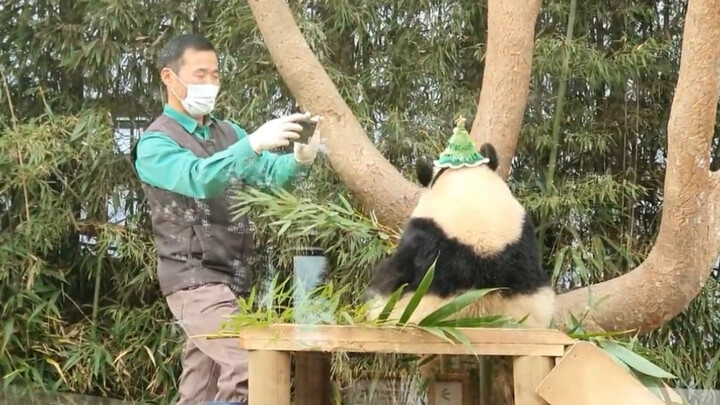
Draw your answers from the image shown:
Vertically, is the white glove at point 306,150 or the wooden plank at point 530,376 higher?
the white glove at point 306,150

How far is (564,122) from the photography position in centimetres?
294

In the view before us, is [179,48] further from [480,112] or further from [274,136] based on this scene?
[480,112]

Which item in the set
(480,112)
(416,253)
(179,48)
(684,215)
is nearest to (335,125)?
(480,112)

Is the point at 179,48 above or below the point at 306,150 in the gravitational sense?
above

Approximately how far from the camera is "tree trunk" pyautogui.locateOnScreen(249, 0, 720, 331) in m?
2.22

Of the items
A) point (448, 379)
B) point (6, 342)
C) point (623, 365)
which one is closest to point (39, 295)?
point (6, 342)

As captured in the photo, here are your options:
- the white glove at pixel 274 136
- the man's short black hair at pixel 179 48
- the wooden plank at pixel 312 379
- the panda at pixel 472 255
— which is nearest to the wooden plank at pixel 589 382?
the panda at pixel 472 255

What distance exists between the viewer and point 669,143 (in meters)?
2.27

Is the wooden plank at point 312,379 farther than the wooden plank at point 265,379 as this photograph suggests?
Yes

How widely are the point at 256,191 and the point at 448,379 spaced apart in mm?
564

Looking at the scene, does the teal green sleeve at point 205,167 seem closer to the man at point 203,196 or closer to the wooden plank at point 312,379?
the man at point 203,196

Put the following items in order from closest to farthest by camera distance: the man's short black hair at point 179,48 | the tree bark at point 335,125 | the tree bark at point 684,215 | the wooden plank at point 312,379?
the wooden plank at point 312,379 < the man's short black hair at point 179,48 < the tree bark at point 684,215 < the tree bark at point 335,125

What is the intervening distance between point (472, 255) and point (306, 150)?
42cm

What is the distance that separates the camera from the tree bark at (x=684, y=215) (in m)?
2.21
